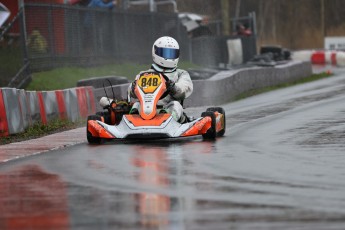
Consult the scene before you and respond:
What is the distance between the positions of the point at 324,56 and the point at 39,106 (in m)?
27.4

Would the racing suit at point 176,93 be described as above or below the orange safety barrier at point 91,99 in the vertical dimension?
above

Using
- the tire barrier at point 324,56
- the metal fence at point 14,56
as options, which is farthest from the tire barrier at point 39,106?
the tire barrier at point 324,56

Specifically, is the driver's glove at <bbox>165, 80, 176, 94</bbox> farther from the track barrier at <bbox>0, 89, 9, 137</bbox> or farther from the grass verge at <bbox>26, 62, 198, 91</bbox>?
the grass verge at <bbox>26, 62, 198, 91</bbox>

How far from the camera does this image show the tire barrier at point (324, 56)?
141 feet

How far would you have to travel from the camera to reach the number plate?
1500 centimetres

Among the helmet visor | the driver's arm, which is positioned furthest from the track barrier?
the driver's arm

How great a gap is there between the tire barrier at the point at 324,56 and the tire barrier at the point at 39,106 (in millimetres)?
23410

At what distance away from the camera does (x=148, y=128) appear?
1445cm

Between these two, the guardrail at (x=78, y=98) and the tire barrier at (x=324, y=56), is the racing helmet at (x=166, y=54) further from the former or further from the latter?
the tire barrier at (x=324, y=56)

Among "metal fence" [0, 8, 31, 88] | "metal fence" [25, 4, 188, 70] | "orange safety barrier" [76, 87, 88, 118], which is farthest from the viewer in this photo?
"metal fence" [25, 4, 188, 70]

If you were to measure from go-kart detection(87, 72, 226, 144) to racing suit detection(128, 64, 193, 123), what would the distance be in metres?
0.10

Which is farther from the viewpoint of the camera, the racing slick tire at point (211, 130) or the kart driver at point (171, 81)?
the kart driver at point (171, 81)

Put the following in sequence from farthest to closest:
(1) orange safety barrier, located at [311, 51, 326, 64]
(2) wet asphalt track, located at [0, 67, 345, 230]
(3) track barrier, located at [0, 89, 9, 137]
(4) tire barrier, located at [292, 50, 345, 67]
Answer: (1) orange safety barrier, located at [311, 51, 326, 64]
(4) tire barrier, located at [292, 50, 345, 67]
(3) track barrier, located at [0, 89, 9, 137]
(2) wet asphalt track, located at [0, 67, 345, 230]

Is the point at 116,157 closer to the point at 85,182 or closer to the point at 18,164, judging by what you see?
the point at 18,164
